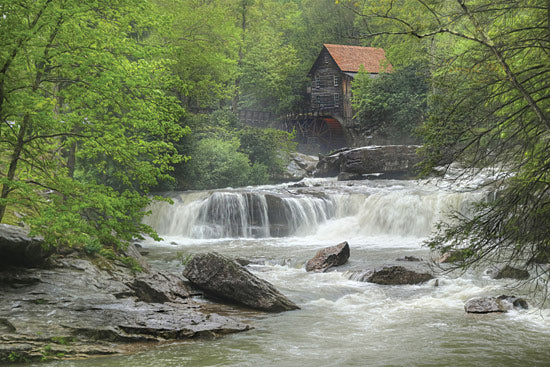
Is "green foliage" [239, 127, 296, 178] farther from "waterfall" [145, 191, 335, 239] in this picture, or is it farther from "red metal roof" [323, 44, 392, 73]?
"red metal roof" [323, 44, 392, 73]

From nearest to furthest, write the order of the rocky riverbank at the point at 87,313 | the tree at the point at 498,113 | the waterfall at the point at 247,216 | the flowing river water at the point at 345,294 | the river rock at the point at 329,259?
the tree at the point at 498,113 < the rocky riverbank at the point at 87,313 < the flowing river water at the point at 345,294 < the river rock at the point at 329,259 < the waterfall at the point at 247,216

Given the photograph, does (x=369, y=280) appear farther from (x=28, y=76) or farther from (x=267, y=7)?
(x=267, y=7)

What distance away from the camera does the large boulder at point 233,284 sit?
1024cm

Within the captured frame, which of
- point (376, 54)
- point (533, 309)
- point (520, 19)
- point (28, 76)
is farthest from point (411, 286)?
point (376, 54)

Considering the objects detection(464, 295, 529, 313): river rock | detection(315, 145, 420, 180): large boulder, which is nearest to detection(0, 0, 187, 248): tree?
detection(464, 295, 529, 313): river rock

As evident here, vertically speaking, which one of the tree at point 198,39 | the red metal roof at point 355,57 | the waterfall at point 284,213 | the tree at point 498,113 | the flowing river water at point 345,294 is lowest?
the flowing river water at point 345,294

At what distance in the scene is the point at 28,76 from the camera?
782cm

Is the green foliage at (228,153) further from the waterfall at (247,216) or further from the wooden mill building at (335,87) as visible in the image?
the wooden mill building at (335,87)

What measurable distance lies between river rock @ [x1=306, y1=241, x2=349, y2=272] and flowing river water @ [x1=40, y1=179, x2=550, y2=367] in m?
0.28

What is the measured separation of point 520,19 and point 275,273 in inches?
376

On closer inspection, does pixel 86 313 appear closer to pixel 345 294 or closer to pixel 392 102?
pixel 345 294

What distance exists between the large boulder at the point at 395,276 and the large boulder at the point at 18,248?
768 cm

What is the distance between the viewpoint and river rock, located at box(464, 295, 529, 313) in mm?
9648

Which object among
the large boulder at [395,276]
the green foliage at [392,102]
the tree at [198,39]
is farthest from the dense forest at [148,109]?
the green foliage at [392,102]
